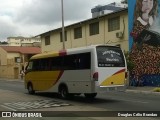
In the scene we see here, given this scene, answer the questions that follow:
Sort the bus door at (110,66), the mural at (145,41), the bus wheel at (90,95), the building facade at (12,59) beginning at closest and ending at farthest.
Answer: the bus door at (110,66) < the bus wheel at (90,95) < the mural at (145,41) < the building facade at (12,59)

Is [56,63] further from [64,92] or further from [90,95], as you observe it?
[90,95]

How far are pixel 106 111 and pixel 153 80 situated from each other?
652 inches

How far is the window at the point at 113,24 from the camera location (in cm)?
3588

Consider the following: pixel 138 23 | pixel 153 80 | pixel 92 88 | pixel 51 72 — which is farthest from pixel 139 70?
pixel 92 88

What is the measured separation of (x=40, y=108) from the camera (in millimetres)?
15938

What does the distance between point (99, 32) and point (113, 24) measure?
2478 millimetres

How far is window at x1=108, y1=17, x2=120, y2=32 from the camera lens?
35.9 meters

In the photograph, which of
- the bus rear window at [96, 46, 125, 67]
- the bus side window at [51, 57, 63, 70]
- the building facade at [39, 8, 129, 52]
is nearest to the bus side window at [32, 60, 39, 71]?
the bus side window at [51, 57, 63, 70]

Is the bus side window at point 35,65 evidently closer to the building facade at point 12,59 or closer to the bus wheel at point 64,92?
the bus wheel at point 64,92

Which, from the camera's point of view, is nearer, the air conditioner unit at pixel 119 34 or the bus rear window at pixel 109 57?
the bus rear window at pixel 109 57

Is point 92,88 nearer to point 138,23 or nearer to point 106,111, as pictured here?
point 106,111

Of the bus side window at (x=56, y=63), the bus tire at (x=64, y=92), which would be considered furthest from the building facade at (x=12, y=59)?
the bus tire at (x=64, y=92)

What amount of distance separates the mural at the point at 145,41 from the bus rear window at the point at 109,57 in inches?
479

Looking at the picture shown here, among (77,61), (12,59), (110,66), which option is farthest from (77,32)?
(12,59)
